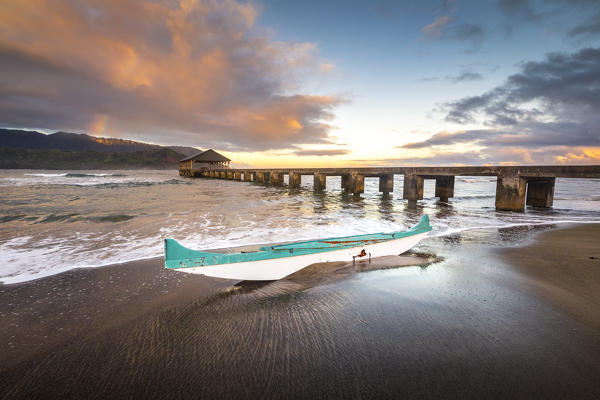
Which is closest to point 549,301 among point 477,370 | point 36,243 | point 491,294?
point 491,294

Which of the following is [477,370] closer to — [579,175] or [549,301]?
[549,301]

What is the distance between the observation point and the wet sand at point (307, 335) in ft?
8.07

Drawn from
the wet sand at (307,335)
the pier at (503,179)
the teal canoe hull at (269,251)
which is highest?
the pier at (503,179)

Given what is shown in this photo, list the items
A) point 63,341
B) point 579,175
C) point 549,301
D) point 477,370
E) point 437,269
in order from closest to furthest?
point 477,370, point 63,341, point 549,301, point 437,269, point 579,175

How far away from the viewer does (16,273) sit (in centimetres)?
527

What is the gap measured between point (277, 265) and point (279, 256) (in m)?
0.22

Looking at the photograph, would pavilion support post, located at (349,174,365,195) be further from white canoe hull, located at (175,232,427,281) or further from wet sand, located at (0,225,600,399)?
wet sand, located at (0,225,600,399)

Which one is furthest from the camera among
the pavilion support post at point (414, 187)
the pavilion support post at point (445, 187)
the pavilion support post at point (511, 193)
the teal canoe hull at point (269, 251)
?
the pavilion support post at point (445, 187)

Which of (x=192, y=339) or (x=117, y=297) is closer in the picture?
(x=192, y=339)

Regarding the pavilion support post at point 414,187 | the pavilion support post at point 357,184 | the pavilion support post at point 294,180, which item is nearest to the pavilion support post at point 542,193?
the pavilion support post at point 414,187

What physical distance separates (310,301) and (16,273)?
635 centimetres

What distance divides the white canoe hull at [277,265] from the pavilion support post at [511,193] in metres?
11.4

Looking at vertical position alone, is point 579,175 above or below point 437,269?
above

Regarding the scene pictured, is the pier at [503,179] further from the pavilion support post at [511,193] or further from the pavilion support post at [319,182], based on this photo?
the pavilion support post at [319,182]
